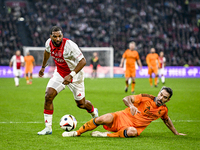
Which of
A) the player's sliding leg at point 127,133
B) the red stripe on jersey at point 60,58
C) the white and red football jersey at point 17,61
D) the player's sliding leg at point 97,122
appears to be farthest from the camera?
the white and red football jersey at point 17,61

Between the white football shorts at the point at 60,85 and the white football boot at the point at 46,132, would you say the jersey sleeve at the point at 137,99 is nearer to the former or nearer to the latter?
the white football shorts at the point at 60,85

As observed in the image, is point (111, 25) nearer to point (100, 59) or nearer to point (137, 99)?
point (100, 59)

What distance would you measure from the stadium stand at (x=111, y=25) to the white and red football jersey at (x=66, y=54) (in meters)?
23.6

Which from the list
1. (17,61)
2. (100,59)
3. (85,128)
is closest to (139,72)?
(100,59)

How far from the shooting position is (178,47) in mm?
30875

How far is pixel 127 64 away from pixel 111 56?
44.9 feet

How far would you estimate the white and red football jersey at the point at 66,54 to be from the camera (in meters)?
5.58

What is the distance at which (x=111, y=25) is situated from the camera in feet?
107

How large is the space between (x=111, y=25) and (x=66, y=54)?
1080 inches

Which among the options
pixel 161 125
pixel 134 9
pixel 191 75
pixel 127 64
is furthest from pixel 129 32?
pixel 161 125

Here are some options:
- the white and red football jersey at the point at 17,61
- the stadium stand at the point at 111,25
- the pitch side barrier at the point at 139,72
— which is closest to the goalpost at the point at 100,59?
the pitch side barrier at the point at 139,72

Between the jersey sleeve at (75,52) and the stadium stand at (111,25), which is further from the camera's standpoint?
the stadium stand at (111,25)

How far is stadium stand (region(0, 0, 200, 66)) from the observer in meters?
30.6

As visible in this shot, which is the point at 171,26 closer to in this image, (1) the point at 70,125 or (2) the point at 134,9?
(2) the point at 134,9
